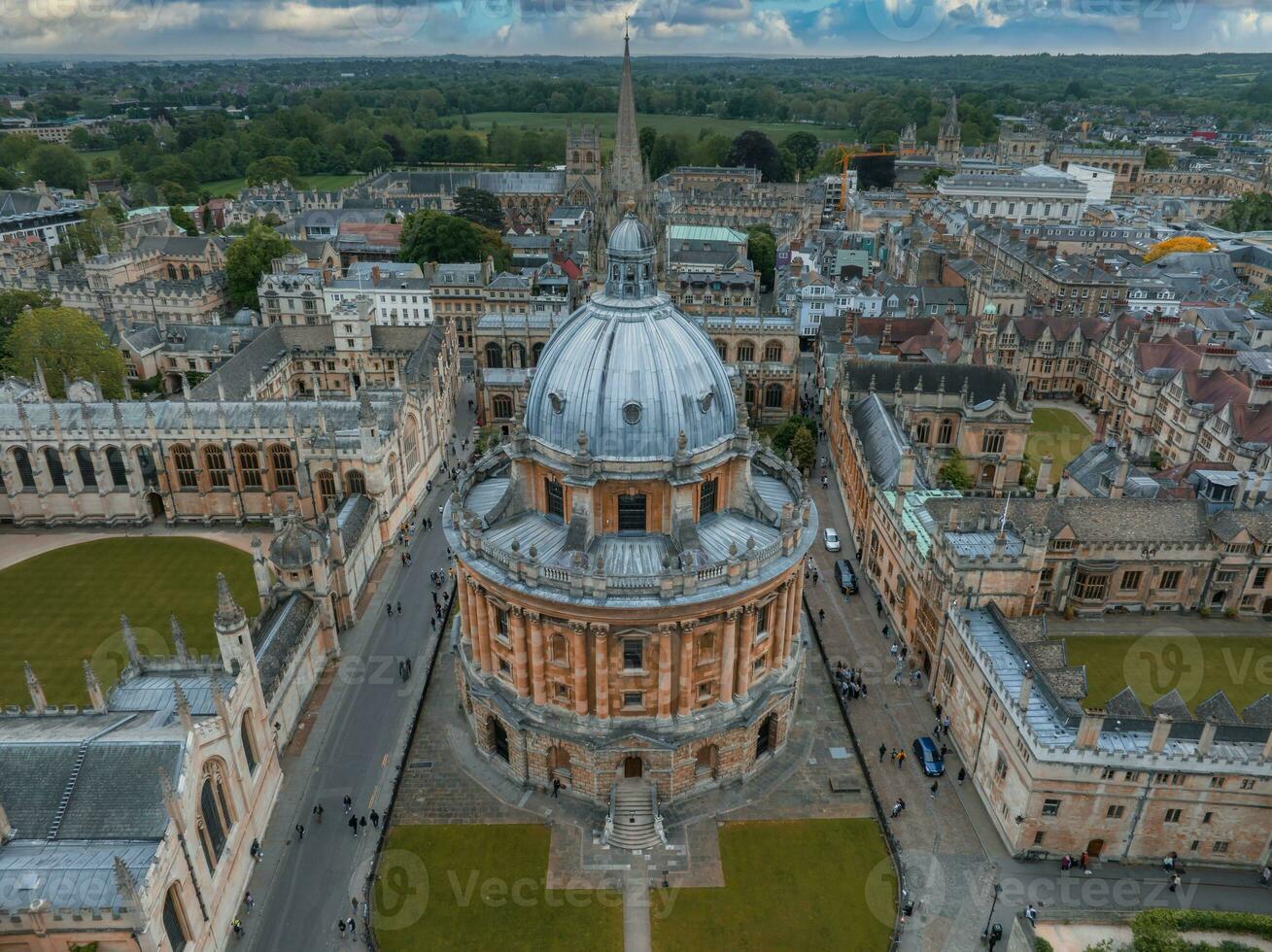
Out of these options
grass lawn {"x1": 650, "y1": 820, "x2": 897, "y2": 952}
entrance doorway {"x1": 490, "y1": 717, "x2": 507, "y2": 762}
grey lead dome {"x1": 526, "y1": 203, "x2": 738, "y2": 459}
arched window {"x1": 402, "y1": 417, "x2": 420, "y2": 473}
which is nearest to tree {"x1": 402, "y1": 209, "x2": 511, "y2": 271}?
arched window {"x1": 402, "y1": 417, "x2": 420, "y2": 473}

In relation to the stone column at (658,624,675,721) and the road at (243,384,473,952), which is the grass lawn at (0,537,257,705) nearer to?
the road at (243,384,473,952)

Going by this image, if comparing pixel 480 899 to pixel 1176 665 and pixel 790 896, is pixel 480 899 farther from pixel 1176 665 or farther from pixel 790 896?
pixel 1176 665

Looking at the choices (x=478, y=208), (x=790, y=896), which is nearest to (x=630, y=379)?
(x=790, y=896)

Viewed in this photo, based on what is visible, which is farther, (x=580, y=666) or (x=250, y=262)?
Answer: (x=250, y=262)

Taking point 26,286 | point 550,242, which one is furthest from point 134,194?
point 550,242

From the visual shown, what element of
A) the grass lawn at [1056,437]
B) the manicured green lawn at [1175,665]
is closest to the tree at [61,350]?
the manicured green lawn at [1175,665]

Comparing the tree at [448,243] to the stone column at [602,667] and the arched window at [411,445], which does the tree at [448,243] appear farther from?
the stone column at [602,667]

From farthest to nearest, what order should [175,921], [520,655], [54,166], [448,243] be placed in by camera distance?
[54,166]
[448,243]
[520,655]
[175,921]

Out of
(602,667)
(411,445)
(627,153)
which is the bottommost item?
(411,445)

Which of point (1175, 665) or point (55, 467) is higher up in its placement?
point (55, 467)
